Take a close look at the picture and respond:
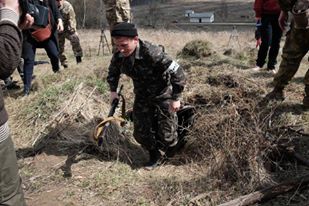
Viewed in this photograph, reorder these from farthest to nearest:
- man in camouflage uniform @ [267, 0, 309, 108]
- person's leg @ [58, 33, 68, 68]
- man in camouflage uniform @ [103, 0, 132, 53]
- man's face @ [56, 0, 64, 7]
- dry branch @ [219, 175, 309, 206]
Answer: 1. person's leg @ [58, 33, 68, 68]
2. man's face @ [56, 0, 64, 7]
3. man in camouflage uniform @ [103, 0, 132, 53]
4. man in camouflage uniform @ [267, 0, 309, 108]
5. dry branch @ [219, 175, 309, 206]

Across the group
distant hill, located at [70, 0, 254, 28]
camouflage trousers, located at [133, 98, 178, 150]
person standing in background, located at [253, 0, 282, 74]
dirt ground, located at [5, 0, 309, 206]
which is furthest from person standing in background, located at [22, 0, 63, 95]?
distant hill, located at [70, 0, 254, 28]

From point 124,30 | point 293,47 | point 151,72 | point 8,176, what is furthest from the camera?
point 293,47

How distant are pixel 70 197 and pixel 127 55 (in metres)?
1.39

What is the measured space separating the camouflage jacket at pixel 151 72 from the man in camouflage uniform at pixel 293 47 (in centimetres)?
128

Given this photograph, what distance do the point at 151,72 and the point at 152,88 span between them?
18cm

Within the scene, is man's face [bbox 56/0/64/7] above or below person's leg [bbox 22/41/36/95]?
above

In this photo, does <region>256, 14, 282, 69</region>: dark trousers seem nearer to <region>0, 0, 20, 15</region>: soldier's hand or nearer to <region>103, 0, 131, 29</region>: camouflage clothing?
<region>103, 0, 131, 29</region>: camouflage clothing

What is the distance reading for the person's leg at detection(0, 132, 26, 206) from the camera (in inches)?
86.4

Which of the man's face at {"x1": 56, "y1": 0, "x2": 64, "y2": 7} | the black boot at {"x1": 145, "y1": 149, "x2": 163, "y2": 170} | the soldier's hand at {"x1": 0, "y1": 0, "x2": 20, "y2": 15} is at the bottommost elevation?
the black boot at {"x1": 145, "y1": 149, "x2": 163, "y2": 170}

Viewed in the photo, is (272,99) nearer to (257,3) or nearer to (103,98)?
(257,3)

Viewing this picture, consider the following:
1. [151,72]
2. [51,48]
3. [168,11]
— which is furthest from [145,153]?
[168,11]

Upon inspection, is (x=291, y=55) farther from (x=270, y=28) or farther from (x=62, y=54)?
(x=62, y=54)

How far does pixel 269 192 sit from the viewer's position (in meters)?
3.24

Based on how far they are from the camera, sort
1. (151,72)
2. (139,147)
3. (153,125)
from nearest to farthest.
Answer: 1. (151,72)
2. (153,125)
3. (139,147)
